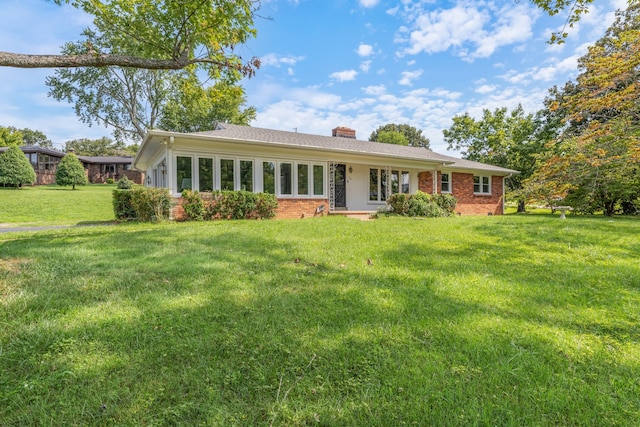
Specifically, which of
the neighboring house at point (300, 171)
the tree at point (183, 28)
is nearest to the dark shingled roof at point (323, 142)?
the neighboring house at point (300, 171)

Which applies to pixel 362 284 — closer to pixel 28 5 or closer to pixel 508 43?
pixel 28 5

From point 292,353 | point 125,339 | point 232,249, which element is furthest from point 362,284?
point 232,249

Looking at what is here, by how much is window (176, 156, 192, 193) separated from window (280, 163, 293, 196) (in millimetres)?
3504

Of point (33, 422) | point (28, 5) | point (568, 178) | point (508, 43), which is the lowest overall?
point (33, 422)

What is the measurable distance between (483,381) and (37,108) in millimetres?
31137

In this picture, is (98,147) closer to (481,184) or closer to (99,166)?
(99,166)

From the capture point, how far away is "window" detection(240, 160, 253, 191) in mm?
11867

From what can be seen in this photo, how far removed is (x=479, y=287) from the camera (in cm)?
338

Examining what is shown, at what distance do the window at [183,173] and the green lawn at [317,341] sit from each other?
6575mm

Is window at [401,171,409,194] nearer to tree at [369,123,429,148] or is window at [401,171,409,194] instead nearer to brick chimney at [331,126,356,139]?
brick chimney at [331,126,356,139]

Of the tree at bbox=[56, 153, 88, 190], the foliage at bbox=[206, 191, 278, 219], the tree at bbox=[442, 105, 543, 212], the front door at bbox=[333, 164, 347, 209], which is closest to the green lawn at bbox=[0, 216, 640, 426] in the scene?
the foliage at bbox=[206, 191, 278, 219]

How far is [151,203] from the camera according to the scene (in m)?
9.43

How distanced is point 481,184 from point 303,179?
1197 centimetres

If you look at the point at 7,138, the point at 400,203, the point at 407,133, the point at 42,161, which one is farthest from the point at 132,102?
the point at 407,133
